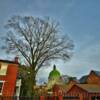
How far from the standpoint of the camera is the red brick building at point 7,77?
A: 3291cm

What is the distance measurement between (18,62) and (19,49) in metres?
2.60

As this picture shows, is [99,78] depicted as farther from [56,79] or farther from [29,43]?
[56,79]

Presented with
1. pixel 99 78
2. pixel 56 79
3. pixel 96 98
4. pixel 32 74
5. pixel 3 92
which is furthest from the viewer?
pixel 56 79

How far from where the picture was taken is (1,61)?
3397 cm

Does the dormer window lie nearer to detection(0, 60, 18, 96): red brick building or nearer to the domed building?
detection(0, 60, 18, 96): red brick building

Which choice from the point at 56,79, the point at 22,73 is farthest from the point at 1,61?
the point at 56,79

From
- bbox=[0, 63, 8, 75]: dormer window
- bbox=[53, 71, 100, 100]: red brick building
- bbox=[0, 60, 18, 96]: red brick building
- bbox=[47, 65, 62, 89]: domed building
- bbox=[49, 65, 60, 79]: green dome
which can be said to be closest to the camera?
bbox=[0, 60, 18, 96]: red brick building

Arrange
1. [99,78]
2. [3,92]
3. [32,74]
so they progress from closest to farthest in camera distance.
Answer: [3,92]
[32,74]
[99,78]

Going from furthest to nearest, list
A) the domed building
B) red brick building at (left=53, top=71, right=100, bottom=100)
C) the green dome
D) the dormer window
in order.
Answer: the green dome
the domed building
red brick building at (left=53, top=71, right=100, bottom=100)
the dormer window

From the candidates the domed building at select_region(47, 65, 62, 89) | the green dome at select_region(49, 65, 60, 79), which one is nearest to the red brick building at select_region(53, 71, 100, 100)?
the domed building at select_region(47, 65, 62, 89)

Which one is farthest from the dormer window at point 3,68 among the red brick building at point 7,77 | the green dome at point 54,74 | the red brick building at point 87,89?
the green dome at point 54,74

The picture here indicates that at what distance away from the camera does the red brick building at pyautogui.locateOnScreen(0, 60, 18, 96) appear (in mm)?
32906

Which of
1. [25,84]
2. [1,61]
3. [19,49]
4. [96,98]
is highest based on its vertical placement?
[19,49]

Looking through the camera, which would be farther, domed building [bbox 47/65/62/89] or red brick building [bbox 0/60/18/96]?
domed building [bbox 47/65/62/89]
